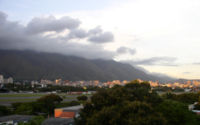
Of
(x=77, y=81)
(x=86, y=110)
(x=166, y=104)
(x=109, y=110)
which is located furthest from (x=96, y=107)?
(x=77, y=81)

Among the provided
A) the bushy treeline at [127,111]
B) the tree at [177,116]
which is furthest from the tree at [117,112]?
the tree at [177,116]

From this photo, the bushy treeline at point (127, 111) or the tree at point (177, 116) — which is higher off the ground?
the bushy treeline at point (127, 111)

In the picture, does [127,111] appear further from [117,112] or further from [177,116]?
[177,116]

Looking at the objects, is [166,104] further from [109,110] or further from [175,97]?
[175,97]

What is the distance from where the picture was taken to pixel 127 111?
14.6m

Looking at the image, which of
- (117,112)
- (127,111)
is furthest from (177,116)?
(117,112)

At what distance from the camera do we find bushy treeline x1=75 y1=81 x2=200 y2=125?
13760 mm

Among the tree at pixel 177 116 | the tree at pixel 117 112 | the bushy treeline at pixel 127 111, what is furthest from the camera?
the tree at pixel 177 116

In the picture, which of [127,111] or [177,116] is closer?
[127,111]

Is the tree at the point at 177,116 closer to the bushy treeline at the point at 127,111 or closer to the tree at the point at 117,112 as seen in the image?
the bushy treeline at the point at 127,111

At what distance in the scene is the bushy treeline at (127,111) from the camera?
13.8 m

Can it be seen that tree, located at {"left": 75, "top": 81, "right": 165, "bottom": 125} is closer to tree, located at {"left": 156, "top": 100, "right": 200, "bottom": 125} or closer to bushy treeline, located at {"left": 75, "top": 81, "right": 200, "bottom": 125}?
bushy treeline, located at {"left": 75, "top": 81, "right": 200, "bottom": 125}

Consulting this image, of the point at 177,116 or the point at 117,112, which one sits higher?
the point at 117,112

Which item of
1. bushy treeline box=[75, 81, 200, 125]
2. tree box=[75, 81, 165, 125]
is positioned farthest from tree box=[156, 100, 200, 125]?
tree box=[75, 81, 165, 125]
